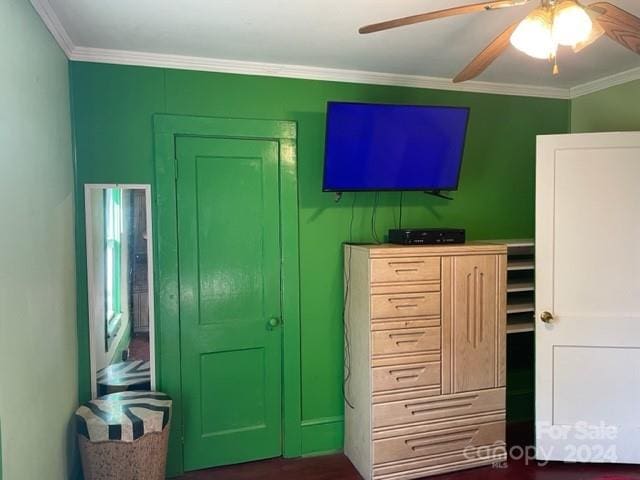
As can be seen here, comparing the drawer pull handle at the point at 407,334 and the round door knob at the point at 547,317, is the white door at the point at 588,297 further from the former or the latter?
the drawer pull handle at the point at 407,334

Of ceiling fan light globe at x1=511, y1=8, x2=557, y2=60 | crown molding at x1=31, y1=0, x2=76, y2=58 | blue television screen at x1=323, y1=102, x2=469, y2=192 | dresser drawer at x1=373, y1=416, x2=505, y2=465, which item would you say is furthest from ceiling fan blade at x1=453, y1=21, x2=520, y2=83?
dresser drawer at x1=373, y1=416, x2=505, y2=465

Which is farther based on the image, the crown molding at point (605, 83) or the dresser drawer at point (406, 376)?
the crown molding at point (605, 83)

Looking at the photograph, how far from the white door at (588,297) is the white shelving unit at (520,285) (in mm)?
145

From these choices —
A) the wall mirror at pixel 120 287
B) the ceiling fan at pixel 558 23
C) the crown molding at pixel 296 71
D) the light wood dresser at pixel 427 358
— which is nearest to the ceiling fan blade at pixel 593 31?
the ceiling fan at pixel 558 23

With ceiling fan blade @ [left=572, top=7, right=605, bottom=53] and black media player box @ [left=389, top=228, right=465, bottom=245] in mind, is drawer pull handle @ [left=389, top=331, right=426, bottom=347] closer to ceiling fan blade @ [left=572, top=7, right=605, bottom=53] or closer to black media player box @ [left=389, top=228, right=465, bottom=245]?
black media player box @ [left=389, top=228, right=465, bottom=245]

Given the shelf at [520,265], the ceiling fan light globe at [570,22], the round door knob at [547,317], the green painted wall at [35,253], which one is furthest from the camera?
the shelf at [520,265]

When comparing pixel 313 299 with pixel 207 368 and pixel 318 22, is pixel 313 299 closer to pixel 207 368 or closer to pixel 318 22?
pixel 207 368

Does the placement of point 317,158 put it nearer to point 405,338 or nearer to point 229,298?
point 229,298

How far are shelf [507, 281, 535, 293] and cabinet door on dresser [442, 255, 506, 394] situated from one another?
23 centimetres

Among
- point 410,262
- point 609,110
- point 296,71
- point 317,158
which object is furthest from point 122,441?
point 609,110

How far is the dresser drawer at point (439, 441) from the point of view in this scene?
2.48 m

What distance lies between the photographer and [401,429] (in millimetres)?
2492

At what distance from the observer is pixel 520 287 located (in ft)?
9.34

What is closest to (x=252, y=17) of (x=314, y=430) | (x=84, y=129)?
(x=84, y=129)
